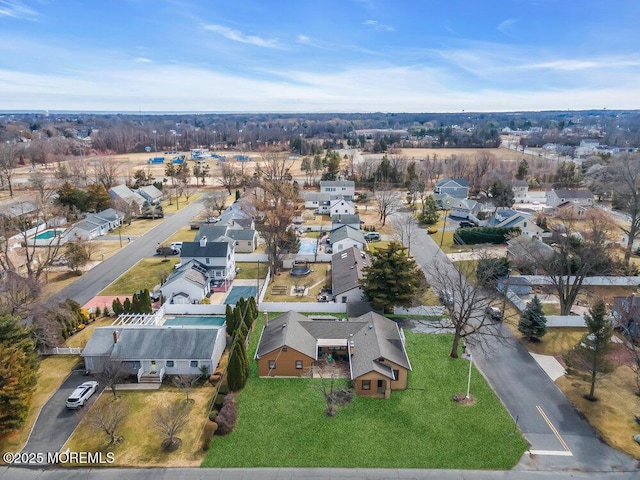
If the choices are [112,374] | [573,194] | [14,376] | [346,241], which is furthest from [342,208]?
[14,376]

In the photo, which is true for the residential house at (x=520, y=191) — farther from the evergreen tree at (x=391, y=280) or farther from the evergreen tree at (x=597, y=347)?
the evergreen tree at (x=597, y=347)

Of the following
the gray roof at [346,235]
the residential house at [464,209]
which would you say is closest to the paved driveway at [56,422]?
the gray roof at [346,235]

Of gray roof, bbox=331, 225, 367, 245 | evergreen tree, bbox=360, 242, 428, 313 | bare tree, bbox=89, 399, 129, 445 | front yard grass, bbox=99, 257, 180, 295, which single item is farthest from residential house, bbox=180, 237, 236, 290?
bare tree, bbox=89, 399, 129, 445

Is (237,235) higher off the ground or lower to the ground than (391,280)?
lower

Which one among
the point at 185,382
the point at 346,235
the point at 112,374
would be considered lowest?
the point at 185,382

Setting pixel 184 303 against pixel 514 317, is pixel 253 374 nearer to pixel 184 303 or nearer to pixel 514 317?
pixel 184 303

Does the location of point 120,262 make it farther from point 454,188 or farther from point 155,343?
point 454,188

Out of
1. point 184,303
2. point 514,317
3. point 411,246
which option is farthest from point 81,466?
point 411,246
